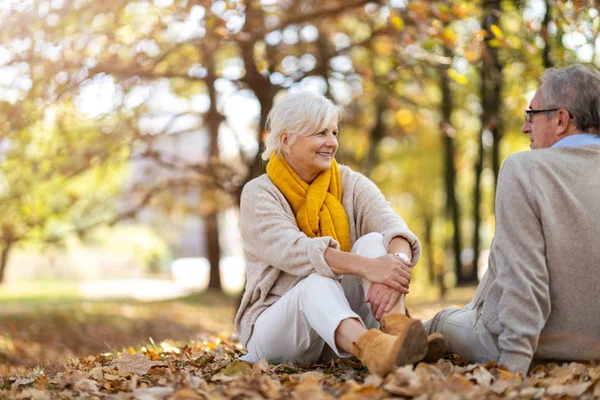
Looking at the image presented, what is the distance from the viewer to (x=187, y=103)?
48.6 ft

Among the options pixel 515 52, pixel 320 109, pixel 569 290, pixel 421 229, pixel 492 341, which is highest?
pixel 515 52

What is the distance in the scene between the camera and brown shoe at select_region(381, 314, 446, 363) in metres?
3.38

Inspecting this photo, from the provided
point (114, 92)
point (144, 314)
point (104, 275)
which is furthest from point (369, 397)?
point (104, 275)

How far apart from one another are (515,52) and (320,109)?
209 inches

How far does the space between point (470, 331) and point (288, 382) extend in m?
1.05

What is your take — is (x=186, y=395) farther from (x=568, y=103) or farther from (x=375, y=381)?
(x=568, y=103)

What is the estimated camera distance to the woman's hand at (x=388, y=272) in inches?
146

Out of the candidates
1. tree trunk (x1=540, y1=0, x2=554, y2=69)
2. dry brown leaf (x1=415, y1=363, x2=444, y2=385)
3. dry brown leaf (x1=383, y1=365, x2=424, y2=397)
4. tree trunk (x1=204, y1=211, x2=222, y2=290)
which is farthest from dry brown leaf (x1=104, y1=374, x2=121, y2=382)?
tree trunk (x1=204, y1=211, x2=222, y2=290)

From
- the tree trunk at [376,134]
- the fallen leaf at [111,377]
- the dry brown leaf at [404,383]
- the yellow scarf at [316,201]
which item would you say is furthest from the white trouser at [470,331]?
the tree trunk at [376,134]

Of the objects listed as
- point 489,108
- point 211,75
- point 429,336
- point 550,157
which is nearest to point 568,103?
point 550,157

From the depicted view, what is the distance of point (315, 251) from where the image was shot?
12.5 feet

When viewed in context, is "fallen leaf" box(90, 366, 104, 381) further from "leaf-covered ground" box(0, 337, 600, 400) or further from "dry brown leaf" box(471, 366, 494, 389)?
"dry brown leaf" box(471, 366, 494, 389)

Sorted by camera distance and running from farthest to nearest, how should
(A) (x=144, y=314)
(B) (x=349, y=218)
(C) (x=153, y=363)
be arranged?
1. (A) (x=144, y=314)
2. (B) (x=349, y=218)
3. (C) (x=153, y=363)

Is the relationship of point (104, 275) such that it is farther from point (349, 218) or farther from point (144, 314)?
point (349, 218)
